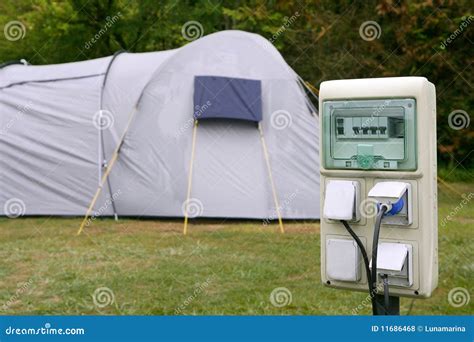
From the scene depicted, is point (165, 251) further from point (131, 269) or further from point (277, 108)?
point (277, 108)

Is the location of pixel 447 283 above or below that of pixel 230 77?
below

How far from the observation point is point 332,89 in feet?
7.38

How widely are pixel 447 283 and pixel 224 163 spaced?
3.28 m

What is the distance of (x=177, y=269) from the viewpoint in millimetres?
5324

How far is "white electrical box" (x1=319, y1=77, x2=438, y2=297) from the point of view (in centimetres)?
213

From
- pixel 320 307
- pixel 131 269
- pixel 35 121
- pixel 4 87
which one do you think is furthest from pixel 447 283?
pixel 4 87
